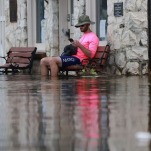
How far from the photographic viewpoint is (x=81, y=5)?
54.4 ft

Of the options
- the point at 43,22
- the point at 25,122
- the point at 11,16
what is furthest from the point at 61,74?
the point at 25,122

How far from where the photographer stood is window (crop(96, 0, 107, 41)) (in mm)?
16094

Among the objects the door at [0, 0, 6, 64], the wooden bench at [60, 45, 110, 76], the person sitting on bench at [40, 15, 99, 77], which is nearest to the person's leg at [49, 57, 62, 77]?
the person sitting on bench at [40, 15, 99, 77]

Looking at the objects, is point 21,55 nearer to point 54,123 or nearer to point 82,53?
point 82,53

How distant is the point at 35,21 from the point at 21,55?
1.43 metres

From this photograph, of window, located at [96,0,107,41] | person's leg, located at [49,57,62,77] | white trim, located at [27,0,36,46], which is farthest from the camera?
white trim, located at [27,0,36,46]

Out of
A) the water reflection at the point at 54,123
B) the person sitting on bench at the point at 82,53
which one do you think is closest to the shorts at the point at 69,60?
the person sitting on bench at the point at 82,53

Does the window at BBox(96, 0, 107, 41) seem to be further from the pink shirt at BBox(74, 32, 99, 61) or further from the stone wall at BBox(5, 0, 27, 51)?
the stone wall at BBox(5, 0, 27, 51)

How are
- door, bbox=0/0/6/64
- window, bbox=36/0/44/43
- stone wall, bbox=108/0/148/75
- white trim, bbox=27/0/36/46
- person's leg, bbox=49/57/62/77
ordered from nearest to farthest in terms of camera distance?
person's leg, bbox=49/57/62/77 → stone wall, bbox=108/0/148/75 → window, bbox=36/0/44/43 → white trim, bbox=27/0/36/46 → door, bbox=0/0/6/64

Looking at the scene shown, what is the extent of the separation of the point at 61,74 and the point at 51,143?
39.8ft

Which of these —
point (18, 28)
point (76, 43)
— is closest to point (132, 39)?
point (76, 43)

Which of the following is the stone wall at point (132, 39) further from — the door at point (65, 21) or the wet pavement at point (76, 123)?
the wet pavement at point (76, 123)

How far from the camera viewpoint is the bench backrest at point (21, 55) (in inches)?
718

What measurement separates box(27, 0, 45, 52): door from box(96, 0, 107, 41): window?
11.4ft
